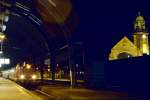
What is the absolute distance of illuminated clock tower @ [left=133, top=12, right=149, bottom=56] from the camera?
8919 centimetres

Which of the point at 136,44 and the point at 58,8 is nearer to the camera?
the point at 58,8

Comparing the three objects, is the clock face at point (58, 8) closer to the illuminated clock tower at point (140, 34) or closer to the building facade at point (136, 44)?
the building facade at point (136, 44)

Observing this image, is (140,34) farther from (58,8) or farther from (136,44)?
(58,8)

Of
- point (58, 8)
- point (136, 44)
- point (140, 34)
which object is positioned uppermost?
point (140, 34)

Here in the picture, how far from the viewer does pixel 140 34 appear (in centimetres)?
9150

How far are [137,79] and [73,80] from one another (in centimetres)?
1016

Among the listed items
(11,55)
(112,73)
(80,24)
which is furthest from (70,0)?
(11,55)

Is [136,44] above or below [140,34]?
below

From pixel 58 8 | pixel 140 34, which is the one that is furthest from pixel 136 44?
pixel 58 8

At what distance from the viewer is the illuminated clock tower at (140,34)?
89.2m

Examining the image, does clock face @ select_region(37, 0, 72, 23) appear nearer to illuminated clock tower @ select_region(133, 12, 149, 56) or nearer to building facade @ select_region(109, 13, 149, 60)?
building facade @ select_region(109, 13, 149, 60)

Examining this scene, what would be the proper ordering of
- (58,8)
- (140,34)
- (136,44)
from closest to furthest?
(58,8) → (136,44) → (140,34)

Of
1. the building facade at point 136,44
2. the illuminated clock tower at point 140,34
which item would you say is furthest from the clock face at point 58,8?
the illuminated clock tower at point 140,34

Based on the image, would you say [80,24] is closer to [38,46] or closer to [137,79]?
[137,79]
